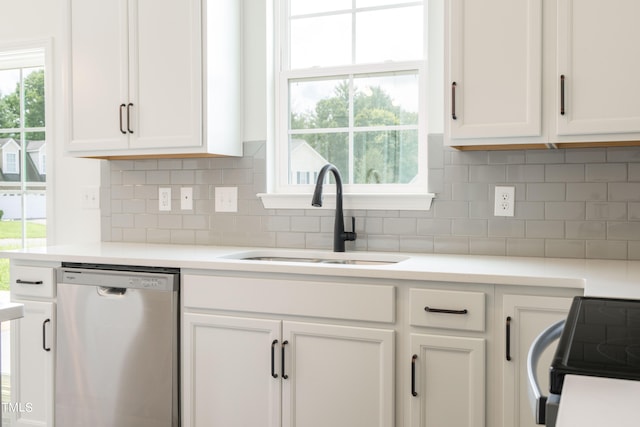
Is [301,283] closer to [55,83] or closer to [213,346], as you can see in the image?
[213,346]

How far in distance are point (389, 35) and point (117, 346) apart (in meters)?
1.86

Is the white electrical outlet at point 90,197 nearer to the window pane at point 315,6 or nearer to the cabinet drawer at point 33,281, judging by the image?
the cabinet drawer at point 33,281

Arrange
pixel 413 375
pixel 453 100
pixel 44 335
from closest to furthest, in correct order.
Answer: pixel 413 375
pixel 453 100
pixel 44 335

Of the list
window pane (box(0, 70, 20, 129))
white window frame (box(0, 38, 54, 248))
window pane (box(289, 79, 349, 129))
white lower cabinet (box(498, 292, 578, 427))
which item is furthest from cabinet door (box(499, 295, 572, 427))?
window pane (box(0, 70, 20, 129))

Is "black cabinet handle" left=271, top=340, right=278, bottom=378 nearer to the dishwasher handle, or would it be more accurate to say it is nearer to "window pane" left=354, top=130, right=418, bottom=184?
"window pane" left=354, top=130, right=418, bottom=184

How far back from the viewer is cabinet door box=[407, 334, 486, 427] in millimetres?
2002

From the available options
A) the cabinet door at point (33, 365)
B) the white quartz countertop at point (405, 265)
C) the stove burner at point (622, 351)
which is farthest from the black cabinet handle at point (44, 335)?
the stove burner at point (622, 351)

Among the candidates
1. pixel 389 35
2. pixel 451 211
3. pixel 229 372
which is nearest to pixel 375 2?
pixel 389 35

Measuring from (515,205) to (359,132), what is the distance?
31.9 inches

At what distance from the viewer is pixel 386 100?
9.39ft

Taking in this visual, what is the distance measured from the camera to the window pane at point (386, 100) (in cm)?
282

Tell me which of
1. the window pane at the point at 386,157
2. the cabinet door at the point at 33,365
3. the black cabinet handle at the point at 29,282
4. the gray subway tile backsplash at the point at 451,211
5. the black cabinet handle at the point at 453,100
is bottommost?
the cabinet door at the point at 33,365

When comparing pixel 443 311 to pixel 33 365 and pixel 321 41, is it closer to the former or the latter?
pixel 321 41

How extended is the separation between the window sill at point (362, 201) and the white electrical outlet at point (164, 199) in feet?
1.75
